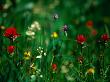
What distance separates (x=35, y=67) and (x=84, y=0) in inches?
151

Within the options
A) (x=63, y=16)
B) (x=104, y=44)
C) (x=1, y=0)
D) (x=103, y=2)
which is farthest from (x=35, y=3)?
(x=104, y=44)

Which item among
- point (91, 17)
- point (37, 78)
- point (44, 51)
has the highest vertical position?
point (91, 17)

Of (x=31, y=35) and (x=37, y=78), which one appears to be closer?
(x=37, y=78)

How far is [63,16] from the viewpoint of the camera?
20.0ft

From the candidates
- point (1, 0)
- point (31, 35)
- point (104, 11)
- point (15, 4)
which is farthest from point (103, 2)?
point (31, 35)

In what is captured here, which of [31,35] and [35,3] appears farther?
[35,3]

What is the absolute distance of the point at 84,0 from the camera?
21.8 feet

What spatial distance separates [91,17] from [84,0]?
15.1 inches

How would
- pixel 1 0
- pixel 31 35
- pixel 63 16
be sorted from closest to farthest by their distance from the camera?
1. pixel 31 35
2. pixel 1 0
3. pixel 63 16

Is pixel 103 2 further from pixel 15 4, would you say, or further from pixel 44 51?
pixel 44 51

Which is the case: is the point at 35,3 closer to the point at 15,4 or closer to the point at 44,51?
the point at 15,4

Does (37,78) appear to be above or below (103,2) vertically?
below

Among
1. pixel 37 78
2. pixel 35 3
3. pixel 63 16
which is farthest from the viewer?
pixel 35 3

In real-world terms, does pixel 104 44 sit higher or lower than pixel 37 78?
higher
